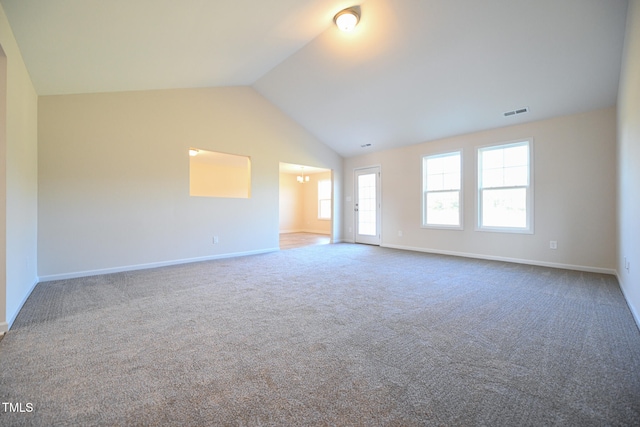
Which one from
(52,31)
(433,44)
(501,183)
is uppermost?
(433,44)

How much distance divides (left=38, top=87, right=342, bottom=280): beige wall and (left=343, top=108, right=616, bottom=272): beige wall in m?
3.86

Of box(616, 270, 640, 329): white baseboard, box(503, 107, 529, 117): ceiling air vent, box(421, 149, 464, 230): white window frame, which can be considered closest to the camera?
box(616, 270, 640, 329): white baseboard

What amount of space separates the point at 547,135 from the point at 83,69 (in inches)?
251

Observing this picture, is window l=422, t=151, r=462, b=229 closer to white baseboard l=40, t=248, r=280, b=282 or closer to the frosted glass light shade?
the frosted glass light shade

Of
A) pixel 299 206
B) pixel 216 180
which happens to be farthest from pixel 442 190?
pixel 216 180

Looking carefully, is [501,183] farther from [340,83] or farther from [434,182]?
[340,83]

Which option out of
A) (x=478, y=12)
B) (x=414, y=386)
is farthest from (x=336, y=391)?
(x=478, y=12)

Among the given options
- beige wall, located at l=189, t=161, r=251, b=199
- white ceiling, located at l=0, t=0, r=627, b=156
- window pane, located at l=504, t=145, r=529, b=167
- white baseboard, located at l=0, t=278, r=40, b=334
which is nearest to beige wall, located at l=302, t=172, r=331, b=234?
beige wall, located at l=189, t=161, r=251, b=199

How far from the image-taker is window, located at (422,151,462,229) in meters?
5.53

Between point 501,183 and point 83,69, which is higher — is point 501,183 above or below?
below

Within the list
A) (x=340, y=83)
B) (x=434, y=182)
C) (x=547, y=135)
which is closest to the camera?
(x=547, y=135)

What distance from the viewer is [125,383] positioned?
1493 millimetres

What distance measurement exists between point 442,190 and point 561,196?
1.88m

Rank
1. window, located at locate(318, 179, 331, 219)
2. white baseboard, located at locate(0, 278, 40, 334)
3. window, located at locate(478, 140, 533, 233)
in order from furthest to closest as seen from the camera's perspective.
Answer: window, located at locate(318, 179, 331, 219) → window, located at locate(478, 140, 533, 233) → white baseboard, located at locate(0, 278, 40, 334)
